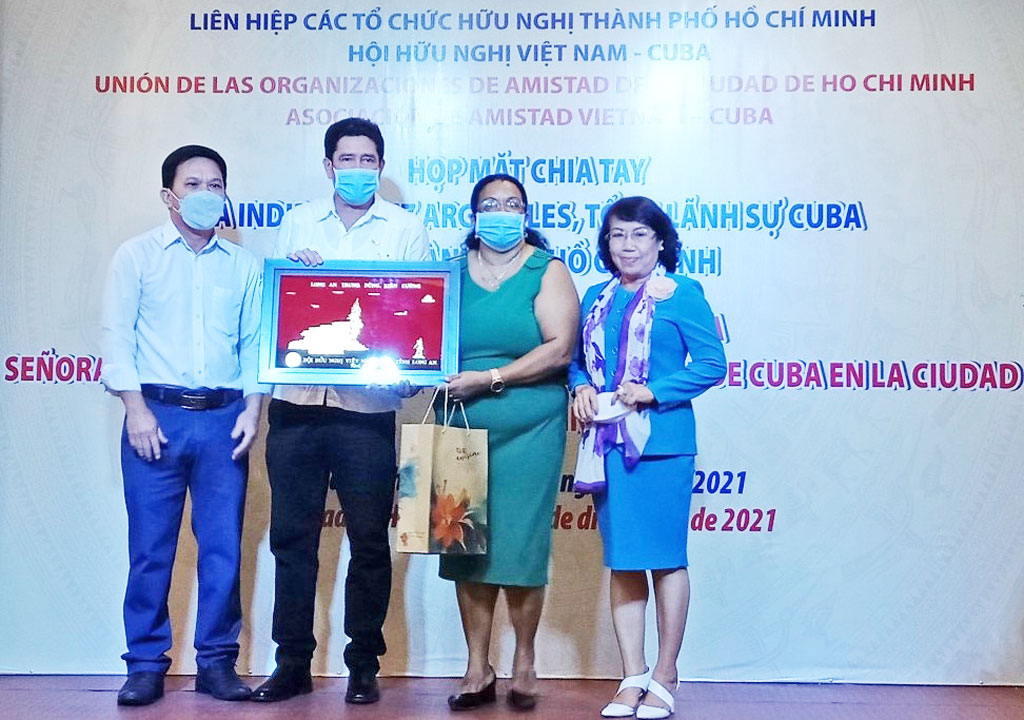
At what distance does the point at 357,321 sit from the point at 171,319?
0.58 meters

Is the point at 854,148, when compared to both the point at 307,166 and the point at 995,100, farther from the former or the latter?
the point at 307,166

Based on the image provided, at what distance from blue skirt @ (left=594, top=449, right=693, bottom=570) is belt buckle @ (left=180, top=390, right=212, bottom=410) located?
48.5 inches

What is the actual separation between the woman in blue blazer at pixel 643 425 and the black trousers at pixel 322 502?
24.2 inches

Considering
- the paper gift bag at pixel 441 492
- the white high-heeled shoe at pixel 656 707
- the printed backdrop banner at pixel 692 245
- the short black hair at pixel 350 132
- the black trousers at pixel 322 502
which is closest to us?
the paper gift bag at pixel 441 492

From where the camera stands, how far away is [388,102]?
4180 millimetres

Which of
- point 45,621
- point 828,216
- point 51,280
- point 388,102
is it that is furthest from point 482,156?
point 45,621

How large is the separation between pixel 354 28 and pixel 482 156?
2.15 feet

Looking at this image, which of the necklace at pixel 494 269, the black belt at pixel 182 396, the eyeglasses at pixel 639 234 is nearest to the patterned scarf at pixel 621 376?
the eyeglasses at pixel 639 234

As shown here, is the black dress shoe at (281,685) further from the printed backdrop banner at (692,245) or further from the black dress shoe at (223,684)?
the printed backdrop banner at (692,245)

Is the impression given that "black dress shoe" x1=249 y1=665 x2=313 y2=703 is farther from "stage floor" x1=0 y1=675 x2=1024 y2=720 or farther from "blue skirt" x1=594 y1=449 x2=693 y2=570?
"blue skirt" x1=594 y1=449 x2=693 y2=570

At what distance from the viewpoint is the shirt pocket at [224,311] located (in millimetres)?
3551

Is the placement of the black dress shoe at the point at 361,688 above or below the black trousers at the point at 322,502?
below

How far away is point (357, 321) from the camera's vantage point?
343 centimetres

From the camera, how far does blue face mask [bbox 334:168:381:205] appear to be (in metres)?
3.50
